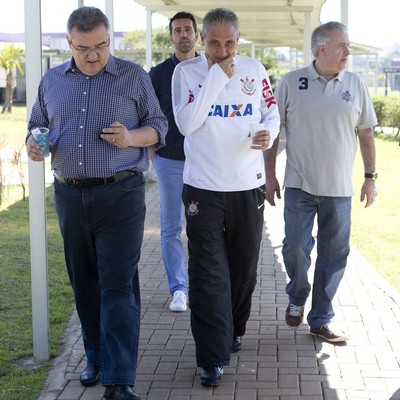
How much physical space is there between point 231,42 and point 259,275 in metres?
3.43

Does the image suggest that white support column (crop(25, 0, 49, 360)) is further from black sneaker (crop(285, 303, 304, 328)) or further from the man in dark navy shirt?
black sneaker (crop(285, 303, 304, 328))

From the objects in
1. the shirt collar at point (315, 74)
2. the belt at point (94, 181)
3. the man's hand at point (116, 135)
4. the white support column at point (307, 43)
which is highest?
the white support column at point (307, 43)

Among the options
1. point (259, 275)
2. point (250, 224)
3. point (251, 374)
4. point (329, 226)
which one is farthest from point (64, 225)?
point (259, 275)

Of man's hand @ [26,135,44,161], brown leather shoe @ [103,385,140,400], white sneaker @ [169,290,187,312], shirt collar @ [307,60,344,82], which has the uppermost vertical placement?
shirt collar @ [307,60,344,82]

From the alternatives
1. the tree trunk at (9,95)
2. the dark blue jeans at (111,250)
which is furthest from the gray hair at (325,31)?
the tree trunk at (9,95)

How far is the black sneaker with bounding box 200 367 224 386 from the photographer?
471 cm

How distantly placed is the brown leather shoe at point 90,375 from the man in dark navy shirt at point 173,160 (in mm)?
1498

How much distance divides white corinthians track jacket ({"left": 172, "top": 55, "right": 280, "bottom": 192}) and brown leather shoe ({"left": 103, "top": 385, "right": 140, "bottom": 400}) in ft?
3.77

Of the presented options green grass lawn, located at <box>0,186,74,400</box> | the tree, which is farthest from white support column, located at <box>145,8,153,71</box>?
the tree

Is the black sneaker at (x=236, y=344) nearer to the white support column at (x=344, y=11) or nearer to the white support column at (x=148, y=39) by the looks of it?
the white support column at (x=344, y=11)

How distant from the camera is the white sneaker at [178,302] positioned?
20.5 ft

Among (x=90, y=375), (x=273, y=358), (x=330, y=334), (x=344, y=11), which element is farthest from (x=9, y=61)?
(x=90, y=375)

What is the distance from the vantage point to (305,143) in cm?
536

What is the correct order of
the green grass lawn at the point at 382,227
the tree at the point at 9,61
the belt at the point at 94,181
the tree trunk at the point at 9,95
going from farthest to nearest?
1. the tree at the point at 9,61
2. the tree trunk at the point at 9,95
3. the green grass lawn at the point at 382,227
4. the belt at the point at 94,181
